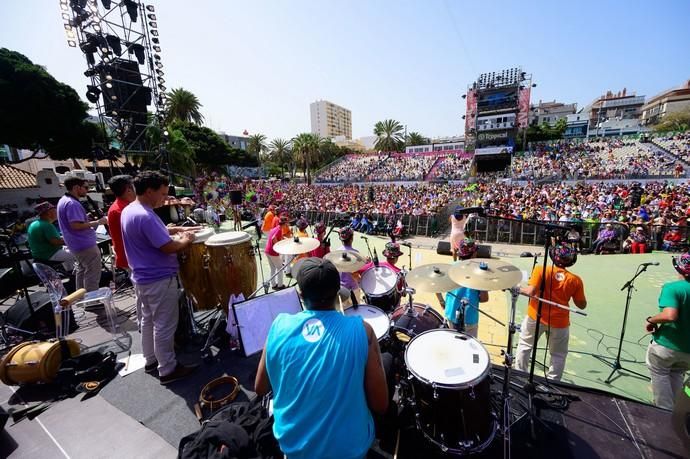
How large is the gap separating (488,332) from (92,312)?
641cm

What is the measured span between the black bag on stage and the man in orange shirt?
2.66 meters

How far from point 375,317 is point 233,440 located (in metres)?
1.48

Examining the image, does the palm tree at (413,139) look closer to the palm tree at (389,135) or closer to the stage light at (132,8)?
the palm tree at (389,135)

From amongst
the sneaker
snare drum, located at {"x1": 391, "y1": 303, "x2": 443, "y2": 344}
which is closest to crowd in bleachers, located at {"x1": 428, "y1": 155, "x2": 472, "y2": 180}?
snare drum, located at {"x1": 391, "y1": 303, "x2": 443, "y2": 344}

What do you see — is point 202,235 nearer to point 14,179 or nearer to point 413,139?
point 14,179

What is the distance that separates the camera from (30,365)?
2.98m

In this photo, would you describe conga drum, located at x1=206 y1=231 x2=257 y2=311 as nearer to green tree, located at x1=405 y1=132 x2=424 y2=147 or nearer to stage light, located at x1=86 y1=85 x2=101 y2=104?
stage light, located at x1=86 y1=85 x2=101 y2=104

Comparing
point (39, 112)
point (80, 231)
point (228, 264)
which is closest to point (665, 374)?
point (228, 264)

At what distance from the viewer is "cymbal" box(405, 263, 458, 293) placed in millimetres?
2889

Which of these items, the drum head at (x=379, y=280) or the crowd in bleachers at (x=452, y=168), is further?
the crowd in bleachers at (x=452, y=168)

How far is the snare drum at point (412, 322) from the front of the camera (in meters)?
2.99

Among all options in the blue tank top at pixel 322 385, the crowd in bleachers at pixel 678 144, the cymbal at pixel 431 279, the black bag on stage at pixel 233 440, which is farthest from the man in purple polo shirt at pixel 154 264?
the crowd in bleachers at pixel 678 144

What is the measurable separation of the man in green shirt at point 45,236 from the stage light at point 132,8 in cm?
1300

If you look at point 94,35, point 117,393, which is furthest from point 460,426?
point 94,35
